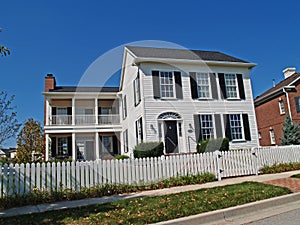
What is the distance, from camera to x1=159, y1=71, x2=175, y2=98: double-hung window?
51.8 ft

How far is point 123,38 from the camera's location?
60.1 ft

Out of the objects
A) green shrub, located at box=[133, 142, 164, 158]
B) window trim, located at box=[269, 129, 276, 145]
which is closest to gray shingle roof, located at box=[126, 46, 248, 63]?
green shrub, located at box=[133, 142, 164, 158]

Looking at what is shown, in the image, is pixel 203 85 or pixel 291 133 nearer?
pixel 203 85

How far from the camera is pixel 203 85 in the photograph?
1666 centimetres

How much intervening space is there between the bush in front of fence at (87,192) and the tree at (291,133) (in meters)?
12.7

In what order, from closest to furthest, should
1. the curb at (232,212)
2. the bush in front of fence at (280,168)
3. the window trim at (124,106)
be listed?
the curb at (232,212)
the bush in front of fence at (280,168)
the window trim at (124,106)

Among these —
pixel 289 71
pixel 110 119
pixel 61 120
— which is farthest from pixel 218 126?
pixel 289 71

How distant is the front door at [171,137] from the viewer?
49.7 ft

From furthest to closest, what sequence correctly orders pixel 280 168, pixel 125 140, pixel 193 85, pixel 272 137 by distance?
pixel 272 137 → pixel 125 140 → pixel 193 85 → pixel 280 168

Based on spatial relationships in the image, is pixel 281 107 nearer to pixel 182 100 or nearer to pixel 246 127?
pixel 246 127

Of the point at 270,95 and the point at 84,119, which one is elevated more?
the point at 270,95

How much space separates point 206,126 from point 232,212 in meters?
11.2

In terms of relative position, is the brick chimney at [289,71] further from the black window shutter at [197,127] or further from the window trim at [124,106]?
the window trim at [124,106]

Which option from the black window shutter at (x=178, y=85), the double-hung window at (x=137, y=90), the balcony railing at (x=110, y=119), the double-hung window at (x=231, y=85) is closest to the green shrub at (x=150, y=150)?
the double-hung window at (x=137, y=90)
